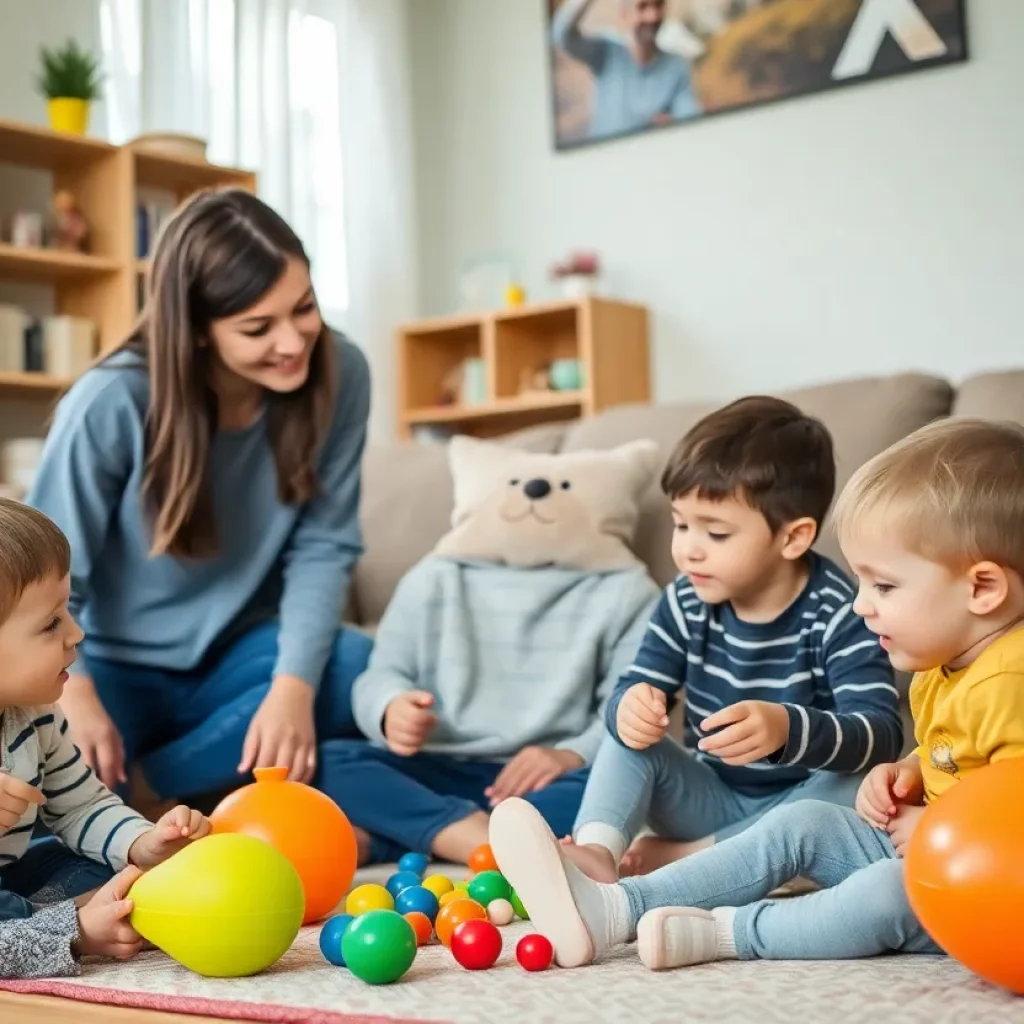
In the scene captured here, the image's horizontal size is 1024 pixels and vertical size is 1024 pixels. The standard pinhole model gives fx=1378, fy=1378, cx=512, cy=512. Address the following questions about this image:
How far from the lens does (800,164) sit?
4.03 metres

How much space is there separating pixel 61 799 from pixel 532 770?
623 millimetres

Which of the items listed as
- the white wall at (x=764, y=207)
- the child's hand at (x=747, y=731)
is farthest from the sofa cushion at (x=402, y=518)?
the white wall at (x=764, y=207)

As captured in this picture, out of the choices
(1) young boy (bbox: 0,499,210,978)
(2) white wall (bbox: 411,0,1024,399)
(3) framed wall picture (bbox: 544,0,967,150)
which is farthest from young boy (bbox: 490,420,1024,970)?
(3) framed wall picture (bbox: 544,0,967,150)

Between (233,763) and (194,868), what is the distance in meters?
0.78

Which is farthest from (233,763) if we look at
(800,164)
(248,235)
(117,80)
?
(800,164)

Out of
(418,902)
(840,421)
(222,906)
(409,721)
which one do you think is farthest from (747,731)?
(840,421)

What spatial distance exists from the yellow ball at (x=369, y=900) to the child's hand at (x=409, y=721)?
41 centimetres

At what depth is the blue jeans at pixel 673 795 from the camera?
140cm

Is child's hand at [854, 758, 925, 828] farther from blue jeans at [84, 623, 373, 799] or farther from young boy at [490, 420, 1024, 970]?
blue jeans at [84, 623, 373, 799]

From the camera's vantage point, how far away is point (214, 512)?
1874 millimetres

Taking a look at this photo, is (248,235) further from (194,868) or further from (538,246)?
(538,246)

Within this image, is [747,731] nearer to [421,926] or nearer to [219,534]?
[421,926]

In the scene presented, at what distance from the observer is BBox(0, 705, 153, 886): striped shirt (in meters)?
1.20

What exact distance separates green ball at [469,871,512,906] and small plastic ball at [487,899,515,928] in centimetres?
2
